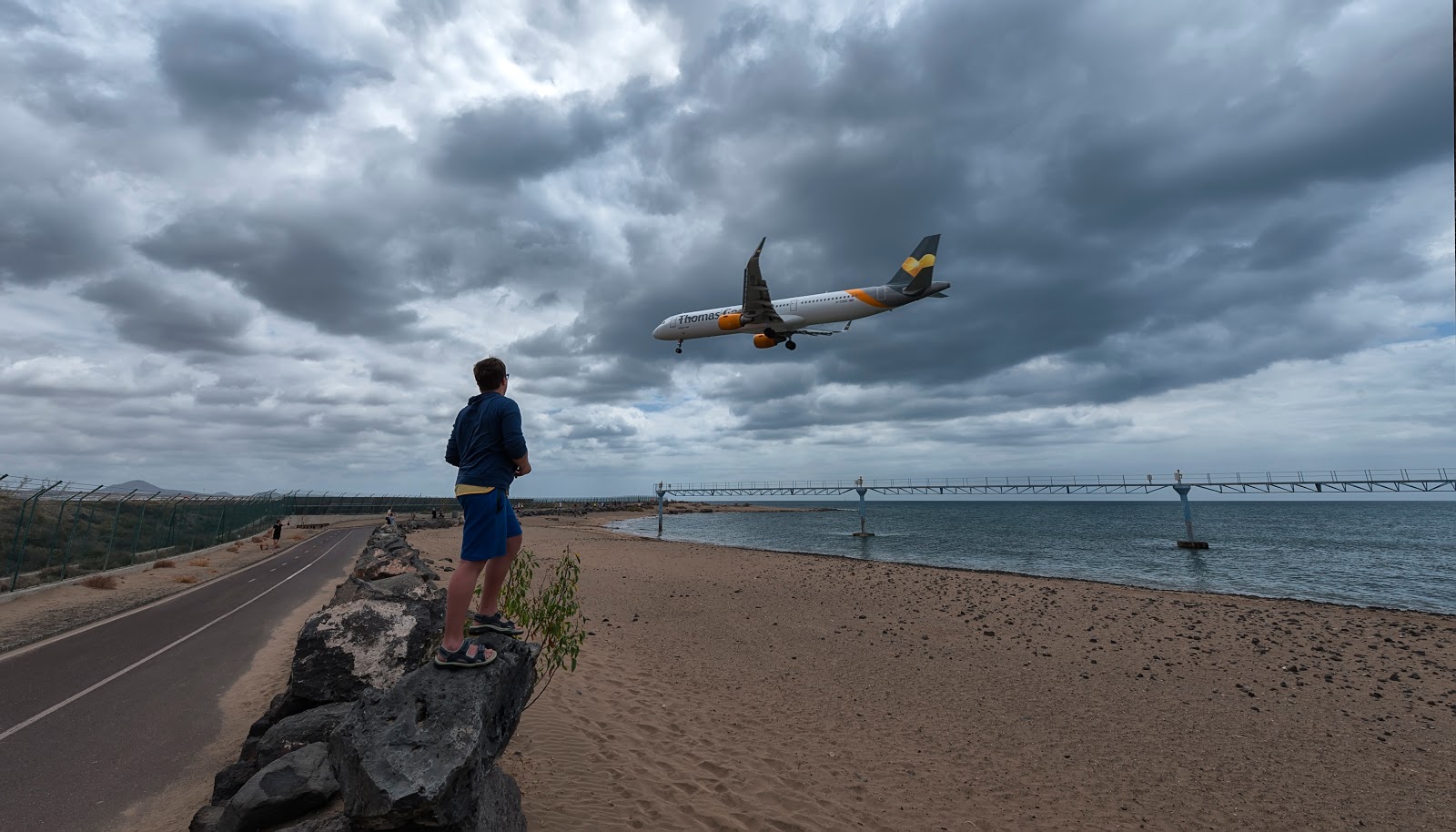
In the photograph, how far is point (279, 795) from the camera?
4965mm

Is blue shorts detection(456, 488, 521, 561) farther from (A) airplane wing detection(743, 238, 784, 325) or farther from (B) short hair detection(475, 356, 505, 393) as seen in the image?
(A) airplane wing detection(743, 238, 784, 325)

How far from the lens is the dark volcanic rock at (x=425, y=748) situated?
3668 millimetres

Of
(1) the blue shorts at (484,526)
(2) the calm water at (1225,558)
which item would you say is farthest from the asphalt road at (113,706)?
(2) the calm water at (1225,558)

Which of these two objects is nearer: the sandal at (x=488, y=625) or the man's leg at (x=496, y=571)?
the man's leg at (x=496, y=571)

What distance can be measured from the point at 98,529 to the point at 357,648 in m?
41.7

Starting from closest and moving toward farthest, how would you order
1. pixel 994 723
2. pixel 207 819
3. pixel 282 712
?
pixel 207 819 → pixel 282 712 → pixel 994 723

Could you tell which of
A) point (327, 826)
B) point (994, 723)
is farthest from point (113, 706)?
point (994, 723)

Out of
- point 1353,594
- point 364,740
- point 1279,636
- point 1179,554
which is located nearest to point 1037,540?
point 1179,554

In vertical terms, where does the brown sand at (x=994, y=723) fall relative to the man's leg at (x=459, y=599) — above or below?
below

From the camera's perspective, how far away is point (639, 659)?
1315cm

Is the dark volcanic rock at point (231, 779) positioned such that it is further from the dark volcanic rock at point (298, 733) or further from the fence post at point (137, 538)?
the fence post at point (137, 538)

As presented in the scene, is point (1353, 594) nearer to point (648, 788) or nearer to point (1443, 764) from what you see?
point (1443, 764)

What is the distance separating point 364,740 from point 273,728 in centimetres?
334

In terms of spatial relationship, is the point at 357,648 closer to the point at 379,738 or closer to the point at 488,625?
the point at 488,625
